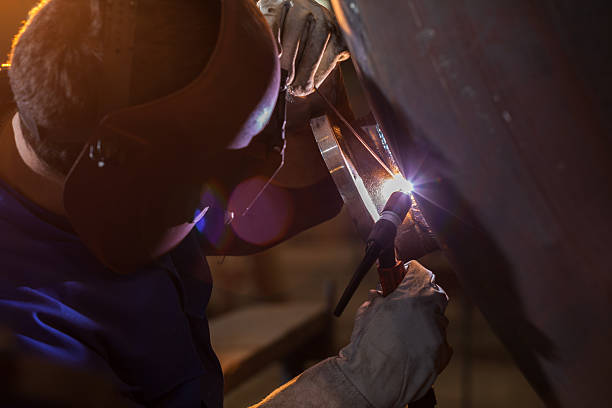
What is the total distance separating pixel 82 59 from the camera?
0.75 m

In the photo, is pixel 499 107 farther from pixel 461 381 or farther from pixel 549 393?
pixel 461 381

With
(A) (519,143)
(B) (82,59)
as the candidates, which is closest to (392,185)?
(A) (519,143)

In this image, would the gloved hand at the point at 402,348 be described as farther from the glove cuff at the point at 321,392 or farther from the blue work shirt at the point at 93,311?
the blue work shirt at the point at 93,311

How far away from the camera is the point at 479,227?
2.11ft

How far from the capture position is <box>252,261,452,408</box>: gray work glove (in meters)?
1.01

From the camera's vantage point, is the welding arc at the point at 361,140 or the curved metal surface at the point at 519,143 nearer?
the curved metal surface at the point at 519,143

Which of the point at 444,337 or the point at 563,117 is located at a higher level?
the point at 563,117

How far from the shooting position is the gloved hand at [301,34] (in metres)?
1.04

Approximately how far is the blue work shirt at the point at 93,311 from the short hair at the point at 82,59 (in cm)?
29

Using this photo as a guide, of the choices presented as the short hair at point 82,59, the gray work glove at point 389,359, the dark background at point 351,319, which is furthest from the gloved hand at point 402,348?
the dark background at point 351,319

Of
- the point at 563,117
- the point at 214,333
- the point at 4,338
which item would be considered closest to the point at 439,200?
the point at 563,117

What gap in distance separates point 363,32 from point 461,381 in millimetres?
3646

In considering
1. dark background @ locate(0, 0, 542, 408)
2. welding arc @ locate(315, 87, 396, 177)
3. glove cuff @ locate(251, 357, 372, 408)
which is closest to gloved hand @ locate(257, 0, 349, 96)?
welding arc @ locate(315, 87, 396, 177)

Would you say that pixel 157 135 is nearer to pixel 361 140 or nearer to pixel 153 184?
pixel 153 184
